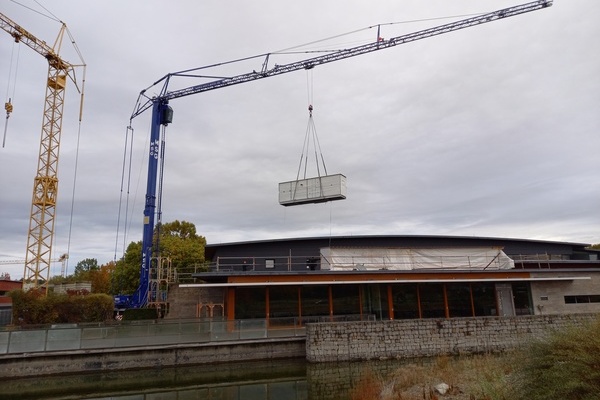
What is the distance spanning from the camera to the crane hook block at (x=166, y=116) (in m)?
41.2

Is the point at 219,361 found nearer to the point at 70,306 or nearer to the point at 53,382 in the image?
the point at 53,382

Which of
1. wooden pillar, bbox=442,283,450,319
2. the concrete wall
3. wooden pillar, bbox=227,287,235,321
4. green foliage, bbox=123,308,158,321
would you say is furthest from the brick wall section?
green foliage, bbox=123,308,158,321

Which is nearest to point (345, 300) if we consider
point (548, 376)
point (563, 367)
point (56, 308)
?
point (56, 308)

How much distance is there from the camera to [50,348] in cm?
1983

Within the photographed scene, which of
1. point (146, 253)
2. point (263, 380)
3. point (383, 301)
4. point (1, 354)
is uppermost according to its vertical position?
point (146, 253)

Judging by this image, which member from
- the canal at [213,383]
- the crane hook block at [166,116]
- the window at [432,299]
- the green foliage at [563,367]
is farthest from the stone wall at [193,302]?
the green foliage at [563,367]

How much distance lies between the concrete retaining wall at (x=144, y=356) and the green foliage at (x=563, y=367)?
594 inches

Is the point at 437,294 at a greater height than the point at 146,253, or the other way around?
the point at 146,253

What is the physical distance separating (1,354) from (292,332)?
13.7 metres

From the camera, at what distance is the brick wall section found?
2144 cm

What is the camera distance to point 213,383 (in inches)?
724

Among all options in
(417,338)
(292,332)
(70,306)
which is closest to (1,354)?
(70,306)

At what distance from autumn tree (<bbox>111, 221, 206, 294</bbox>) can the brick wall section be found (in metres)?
25.8

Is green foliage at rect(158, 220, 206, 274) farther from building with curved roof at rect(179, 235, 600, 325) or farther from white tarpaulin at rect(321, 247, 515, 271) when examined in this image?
white tarpaulin at rect(321, 247, 515, 271)
